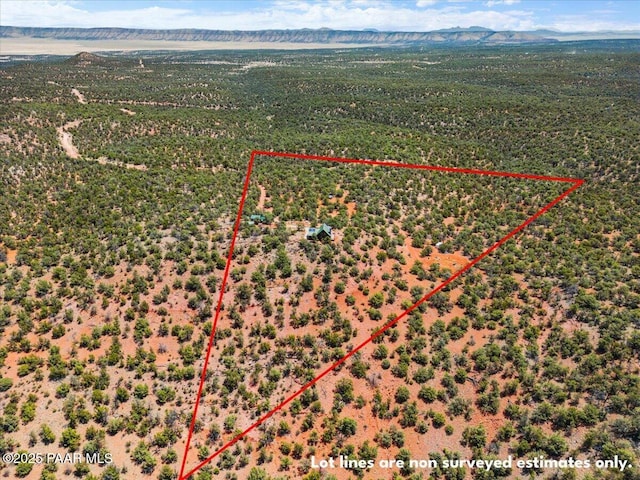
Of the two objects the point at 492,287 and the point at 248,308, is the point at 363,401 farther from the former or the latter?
the point at 492,287

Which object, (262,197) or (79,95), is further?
(79,95)

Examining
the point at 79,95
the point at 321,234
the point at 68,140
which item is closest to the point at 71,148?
the point at 68,140

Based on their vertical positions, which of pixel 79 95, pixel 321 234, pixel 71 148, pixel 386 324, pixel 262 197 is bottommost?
pixel 386 324

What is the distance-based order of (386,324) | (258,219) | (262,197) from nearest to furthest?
(386,324) < (258,219) < (262,197)

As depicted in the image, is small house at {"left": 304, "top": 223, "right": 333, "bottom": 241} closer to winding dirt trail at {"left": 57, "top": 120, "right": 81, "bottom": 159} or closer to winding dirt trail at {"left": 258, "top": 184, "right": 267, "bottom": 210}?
winding dirt trail at {"left": 258, "top": 184, "right": 267, "bottom": 210}

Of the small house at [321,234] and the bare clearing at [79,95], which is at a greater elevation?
the bare clearing at [79,95]

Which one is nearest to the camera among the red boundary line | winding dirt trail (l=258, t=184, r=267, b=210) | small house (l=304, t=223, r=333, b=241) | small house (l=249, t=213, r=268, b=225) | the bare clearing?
the red boundary line

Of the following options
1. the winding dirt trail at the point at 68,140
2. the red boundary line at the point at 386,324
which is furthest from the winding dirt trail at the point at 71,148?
the red boundary line at the point at 386,324

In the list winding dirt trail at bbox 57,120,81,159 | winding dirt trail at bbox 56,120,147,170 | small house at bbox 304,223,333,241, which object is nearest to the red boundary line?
small house at bbox 304,223,333,241

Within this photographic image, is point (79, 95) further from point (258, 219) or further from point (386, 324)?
point (386, 324)

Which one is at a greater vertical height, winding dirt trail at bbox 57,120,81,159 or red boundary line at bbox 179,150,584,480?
winding dirt trail at bbox 57,120,81,159

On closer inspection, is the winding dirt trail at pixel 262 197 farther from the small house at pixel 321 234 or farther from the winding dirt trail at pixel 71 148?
the winding dirt trail at pixel 71 148

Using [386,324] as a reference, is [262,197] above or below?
above
